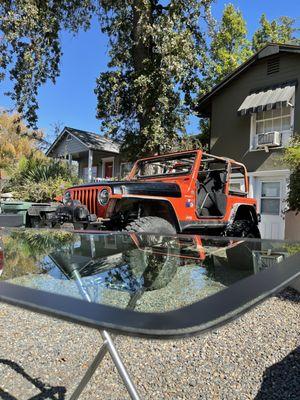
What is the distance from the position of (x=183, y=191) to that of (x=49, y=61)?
32.4 ft

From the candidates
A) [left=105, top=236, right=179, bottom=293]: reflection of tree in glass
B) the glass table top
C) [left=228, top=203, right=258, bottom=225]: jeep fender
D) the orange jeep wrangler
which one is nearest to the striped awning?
the orange jeep wrangler

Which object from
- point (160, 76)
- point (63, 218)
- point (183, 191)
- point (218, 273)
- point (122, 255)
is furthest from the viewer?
point (160, 76)

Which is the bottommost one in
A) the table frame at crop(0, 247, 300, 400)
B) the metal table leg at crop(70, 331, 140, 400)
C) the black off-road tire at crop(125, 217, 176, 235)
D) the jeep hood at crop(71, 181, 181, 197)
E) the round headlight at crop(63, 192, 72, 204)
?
the metal table leg at crop(70, 331, 140, 400)

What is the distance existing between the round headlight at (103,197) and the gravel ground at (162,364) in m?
2.15

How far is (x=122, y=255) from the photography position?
2.31 metres

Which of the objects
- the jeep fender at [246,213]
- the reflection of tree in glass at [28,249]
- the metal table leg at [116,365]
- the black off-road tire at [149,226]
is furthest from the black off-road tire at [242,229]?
the metal table leg at [116,365]

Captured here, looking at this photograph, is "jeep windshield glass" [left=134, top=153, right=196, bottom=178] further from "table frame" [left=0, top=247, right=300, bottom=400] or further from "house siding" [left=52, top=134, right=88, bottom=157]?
"house siding" [left=52, top=134, right=88, bottom=157]

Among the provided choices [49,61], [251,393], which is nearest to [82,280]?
[251,393]

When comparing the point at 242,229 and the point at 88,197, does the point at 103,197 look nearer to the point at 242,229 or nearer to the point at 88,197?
the point at 88,197

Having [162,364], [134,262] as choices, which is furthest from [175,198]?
[134,262]

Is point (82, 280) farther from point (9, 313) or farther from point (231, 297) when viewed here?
point (9, 313)

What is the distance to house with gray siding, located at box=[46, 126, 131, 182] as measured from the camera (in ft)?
68.9

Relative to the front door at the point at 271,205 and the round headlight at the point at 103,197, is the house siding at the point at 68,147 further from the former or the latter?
the round headlight at the point at 103,197

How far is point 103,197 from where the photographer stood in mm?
5637
